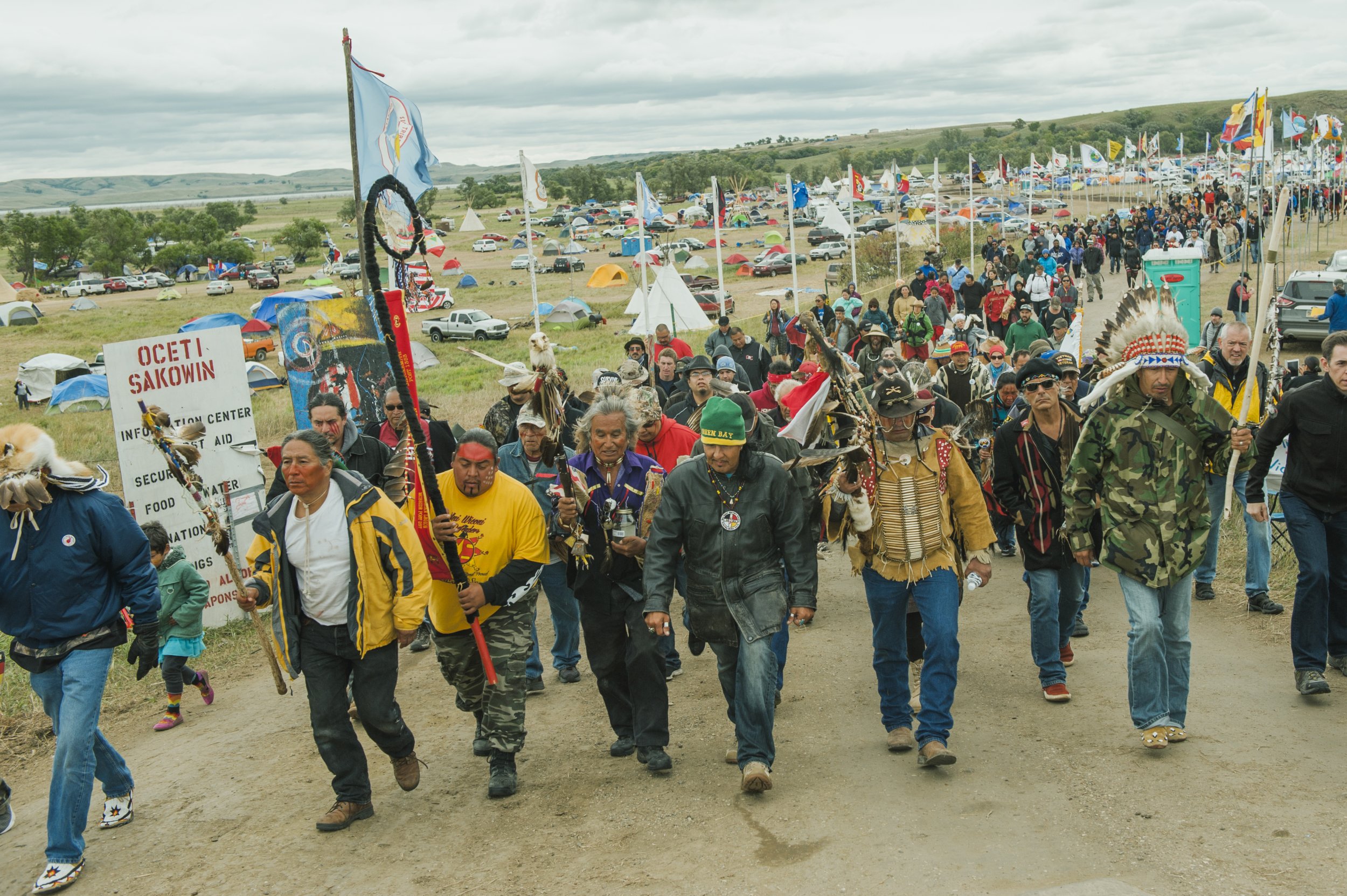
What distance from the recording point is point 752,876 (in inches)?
179

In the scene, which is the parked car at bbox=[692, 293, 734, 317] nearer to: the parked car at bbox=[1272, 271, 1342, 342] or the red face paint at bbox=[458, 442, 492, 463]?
the parked car at bbox=[1272, 271, 1342, 342]

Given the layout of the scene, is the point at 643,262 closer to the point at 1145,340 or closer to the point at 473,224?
the point at 1145,340

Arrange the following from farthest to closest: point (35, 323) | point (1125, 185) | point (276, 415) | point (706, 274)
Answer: point (1125, 185)
point (706, 274)
point (35, 323)
point (276, 415)

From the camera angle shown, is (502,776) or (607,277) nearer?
(502,776)

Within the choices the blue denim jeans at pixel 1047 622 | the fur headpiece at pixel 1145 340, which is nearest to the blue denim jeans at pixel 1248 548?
the blue denim jeans at pixel 1047 622

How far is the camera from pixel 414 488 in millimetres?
6066

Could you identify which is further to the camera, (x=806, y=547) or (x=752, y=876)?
(x=806, y=547)

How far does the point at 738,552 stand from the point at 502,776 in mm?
1734

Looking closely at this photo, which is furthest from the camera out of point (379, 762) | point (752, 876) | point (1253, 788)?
point (379, 762)

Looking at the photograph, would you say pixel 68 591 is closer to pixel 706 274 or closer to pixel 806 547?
pixel 806 547

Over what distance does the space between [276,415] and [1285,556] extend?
20655 mm

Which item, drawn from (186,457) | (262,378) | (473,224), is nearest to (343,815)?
(186,457)

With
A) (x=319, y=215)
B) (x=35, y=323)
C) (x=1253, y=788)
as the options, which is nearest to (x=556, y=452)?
(x=1253, y=788)

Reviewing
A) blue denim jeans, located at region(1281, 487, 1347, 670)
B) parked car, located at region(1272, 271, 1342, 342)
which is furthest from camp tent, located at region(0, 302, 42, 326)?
blue denim jeans, located at region(1281, 487, 1347, 670)
